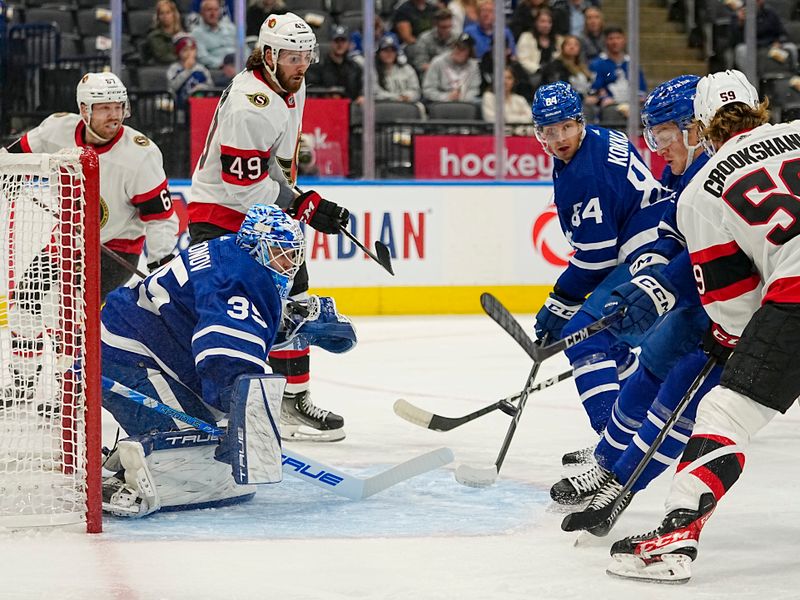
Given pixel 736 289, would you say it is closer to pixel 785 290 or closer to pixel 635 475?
pixel 785 290

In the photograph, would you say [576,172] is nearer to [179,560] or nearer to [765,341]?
[765,341]

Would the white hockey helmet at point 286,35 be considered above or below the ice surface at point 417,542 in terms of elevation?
above

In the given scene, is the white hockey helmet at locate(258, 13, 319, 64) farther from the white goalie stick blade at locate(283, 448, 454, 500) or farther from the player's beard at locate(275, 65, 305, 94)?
the white goalie stick blade at locate(283, 448, 454, 500)

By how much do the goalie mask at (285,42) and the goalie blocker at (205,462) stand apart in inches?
50.6

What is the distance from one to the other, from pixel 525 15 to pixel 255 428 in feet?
16.8

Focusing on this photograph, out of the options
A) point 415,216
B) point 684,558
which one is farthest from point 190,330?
point 415,216

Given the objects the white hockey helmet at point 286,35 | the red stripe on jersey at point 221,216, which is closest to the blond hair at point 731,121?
the white hockey helmet at point 286,35

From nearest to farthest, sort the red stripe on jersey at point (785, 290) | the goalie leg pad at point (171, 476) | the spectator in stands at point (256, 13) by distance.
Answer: the red stripe on jersey at point (785, 290), the goalie leg pad at point (171, 476), the spectator in stands at point (256, 13)

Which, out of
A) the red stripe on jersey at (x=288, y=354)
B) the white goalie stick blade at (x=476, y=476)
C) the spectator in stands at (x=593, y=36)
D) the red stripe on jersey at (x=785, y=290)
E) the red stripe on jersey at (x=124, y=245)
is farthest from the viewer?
the spectator in stands at (x=593, y=36)

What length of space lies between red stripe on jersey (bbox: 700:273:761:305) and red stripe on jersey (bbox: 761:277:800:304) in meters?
0.07

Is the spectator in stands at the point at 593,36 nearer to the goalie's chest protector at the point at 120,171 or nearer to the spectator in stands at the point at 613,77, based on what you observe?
the spectator in stands at the point at 613,77

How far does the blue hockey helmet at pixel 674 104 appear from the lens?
3232 mm

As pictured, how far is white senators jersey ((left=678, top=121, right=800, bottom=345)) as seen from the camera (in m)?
2.41

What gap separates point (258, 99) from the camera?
12.7ft
